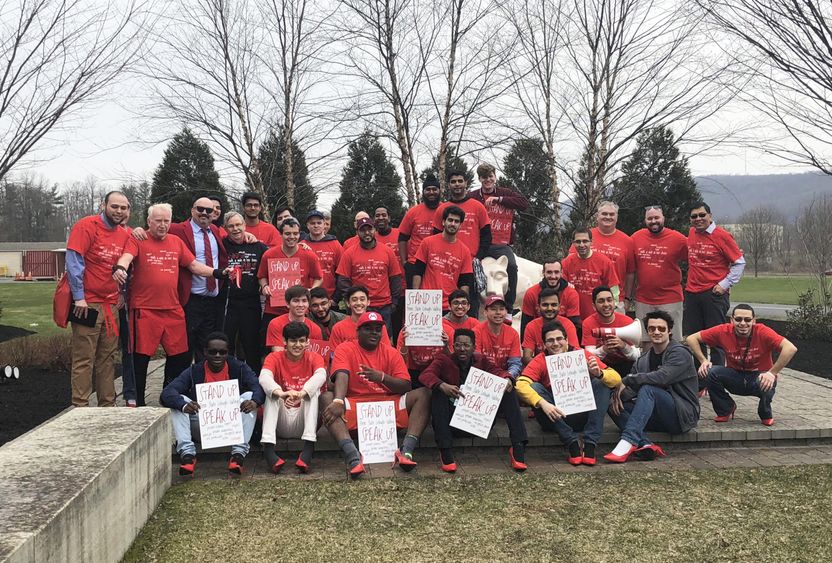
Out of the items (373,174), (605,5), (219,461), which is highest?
(605,5)

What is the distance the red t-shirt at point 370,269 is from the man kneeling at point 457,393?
141 cm

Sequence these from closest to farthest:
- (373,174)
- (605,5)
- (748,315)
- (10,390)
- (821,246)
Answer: (748,315), (10,390), (605,5), (821,246), (373,174)

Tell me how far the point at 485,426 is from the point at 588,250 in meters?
2.43

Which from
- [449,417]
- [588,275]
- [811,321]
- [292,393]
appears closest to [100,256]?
[292,393]

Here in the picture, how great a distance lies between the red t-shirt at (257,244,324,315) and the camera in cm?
672

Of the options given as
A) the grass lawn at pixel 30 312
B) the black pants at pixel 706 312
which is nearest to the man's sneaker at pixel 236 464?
the black pants at pixel 706 312

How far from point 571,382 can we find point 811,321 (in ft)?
34.5

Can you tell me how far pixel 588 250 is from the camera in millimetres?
7090

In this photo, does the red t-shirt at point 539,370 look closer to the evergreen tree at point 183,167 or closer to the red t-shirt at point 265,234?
the red t-shirt at point 265,234

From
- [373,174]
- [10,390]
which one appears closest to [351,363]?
[10,390]

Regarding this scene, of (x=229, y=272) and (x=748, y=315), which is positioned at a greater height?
(x=229, y=272)

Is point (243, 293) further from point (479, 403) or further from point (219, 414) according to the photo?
point (479, 403)

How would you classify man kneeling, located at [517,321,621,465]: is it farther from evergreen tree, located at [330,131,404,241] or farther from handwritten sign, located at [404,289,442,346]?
evergreen tree, located at [330,131,404,241]

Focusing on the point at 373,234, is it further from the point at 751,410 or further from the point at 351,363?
the point at 751,410
